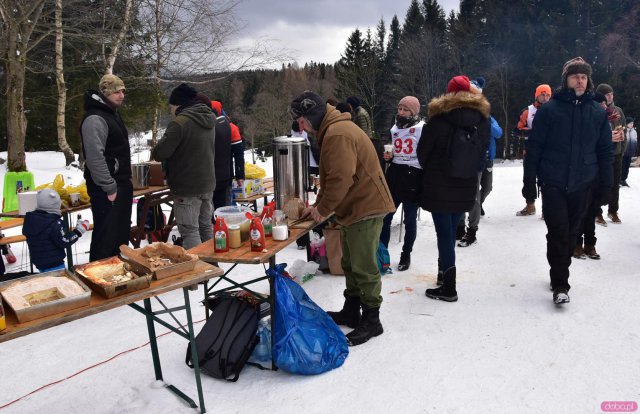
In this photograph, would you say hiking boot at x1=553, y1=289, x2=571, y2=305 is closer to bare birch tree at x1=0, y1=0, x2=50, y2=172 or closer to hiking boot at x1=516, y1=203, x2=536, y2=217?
hiking boot at x1=516, y1=203, x2=536, y2=217

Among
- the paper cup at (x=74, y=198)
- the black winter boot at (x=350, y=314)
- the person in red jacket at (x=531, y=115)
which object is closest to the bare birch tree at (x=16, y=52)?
the paper cup at (x=74, y=198)

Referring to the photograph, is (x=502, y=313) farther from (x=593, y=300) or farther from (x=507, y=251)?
(x=507, y=251)

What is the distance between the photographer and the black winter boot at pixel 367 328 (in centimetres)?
345

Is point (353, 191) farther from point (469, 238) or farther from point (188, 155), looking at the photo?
point (469, 238)

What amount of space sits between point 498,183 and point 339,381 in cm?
937

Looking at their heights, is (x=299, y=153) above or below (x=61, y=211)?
above

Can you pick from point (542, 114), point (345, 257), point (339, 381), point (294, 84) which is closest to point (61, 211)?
point (345, 257)

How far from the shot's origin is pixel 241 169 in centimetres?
691

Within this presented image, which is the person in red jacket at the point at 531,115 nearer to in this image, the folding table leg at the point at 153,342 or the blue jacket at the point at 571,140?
the blue jacket at the point at 571,140

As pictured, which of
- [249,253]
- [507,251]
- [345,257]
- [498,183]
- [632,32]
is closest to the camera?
[249,253]

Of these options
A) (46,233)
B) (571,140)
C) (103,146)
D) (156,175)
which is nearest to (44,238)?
(46,233)

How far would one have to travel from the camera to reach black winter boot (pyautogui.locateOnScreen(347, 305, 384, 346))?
11.3 feet

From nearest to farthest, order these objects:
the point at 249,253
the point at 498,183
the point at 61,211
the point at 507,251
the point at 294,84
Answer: the point at 249,253
the point at 61,211
the point at 507,251
the point at 498,183
the point at 294,84

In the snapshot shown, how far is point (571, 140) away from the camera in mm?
3863
